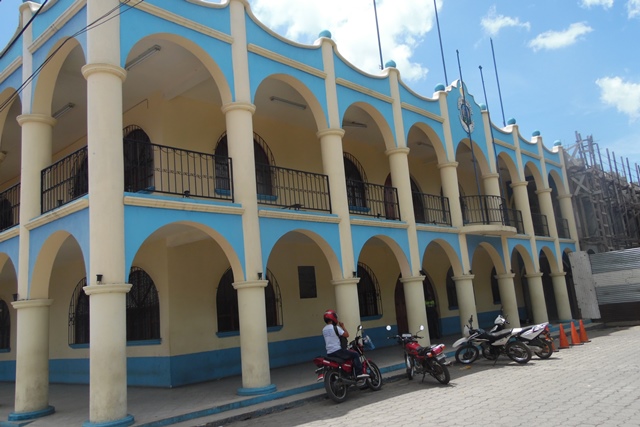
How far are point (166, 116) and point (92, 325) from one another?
6.19 m

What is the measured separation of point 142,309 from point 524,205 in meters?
14.5

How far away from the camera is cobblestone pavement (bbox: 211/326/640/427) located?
23.2 ft

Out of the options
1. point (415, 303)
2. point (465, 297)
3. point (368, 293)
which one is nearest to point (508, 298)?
point (465, 297)

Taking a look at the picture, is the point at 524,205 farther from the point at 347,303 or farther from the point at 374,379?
the point at 374,379

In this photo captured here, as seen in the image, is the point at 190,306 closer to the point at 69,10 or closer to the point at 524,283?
the point at 69,10

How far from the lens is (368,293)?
17.6m

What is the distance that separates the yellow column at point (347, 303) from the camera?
12.3m

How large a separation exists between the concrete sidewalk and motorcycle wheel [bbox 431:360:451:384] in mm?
1630

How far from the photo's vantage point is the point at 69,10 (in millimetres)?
9805

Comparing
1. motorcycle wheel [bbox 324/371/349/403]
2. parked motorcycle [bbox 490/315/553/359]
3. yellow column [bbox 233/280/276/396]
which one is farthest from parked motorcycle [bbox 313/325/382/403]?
parked motorcycle [bbox 490/315/553/359]

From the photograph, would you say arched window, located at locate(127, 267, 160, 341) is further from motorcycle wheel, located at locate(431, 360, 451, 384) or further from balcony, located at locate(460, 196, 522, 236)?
A: balcony, located at locate(460, 196, 522, 236)

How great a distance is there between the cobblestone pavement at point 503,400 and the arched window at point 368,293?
209 inches

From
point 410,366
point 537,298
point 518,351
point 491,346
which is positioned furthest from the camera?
point 537,298

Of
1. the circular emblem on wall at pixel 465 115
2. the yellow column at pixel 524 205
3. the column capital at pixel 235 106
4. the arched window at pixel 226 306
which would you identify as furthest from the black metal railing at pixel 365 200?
the column capital at pixel 235 106
